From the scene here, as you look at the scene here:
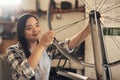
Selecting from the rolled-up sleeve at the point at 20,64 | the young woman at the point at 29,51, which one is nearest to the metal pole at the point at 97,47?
the young woman at the point at 29,51

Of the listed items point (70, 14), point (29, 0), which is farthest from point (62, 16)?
point (29, 0)

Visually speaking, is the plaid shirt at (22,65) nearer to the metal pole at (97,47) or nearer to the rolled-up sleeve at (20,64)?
the rolled-up sleeve at (20,64)

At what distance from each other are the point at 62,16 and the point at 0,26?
0.54 meters

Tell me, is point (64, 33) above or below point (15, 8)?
below

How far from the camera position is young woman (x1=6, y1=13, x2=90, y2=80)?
3.07ft

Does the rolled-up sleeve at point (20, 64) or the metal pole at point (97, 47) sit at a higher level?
the metal pole at point (97, 47)

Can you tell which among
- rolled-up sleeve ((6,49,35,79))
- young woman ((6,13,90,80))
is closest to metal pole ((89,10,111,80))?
young woman ((6,13,90,80))

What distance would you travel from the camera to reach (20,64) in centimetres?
96

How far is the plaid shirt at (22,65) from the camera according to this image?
937 millimetres

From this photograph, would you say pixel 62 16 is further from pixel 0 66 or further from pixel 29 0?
pixel 0 66

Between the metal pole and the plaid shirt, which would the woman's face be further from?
the metal pole

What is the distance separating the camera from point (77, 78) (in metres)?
0.84

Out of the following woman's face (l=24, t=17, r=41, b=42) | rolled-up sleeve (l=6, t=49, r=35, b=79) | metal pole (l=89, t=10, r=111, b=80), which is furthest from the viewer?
woman's face (l=24, t=17, r=41, b=42)

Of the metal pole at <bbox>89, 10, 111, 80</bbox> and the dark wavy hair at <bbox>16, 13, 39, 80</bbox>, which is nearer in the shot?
the metal pole at <bbox>89, 10, 111, 80</bbox>
